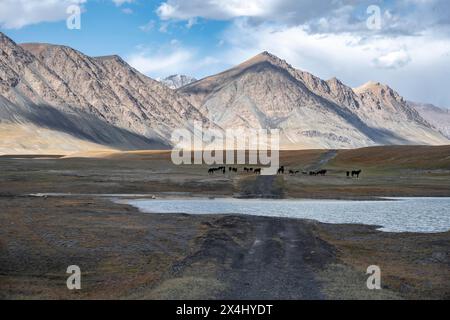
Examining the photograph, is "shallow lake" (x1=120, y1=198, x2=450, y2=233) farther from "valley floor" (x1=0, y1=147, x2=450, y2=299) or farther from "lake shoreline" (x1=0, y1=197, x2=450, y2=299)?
"lake shoreline" (x1=0, y1=197, x2=450, y2=299)

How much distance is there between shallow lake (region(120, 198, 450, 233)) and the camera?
118ft

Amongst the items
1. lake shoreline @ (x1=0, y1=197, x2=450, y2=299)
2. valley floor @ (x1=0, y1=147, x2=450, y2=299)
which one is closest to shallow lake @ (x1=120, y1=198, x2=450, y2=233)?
valley floor @ (x1=0, y1=147, x2=450, y2=299)

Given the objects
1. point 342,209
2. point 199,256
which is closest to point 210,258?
point 199,256

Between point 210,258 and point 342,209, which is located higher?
point 342,209

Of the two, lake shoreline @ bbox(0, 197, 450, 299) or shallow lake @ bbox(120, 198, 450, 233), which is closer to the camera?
lake shoreline @ bbox(0, 197, 450, 299)

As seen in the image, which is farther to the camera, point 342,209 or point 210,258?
point 342,209

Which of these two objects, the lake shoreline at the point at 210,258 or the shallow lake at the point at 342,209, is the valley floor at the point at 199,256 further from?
the shallow lake at the point at 342,209

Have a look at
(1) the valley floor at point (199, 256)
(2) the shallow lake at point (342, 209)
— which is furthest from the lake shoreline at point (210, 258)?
(2) the shallow lake at point (342, 209)

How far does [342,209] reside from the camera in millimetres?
44156

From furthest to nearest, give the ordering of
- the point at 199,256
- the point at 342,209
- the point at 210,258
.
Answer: the point at 342,209 → the point at 199,256 → the point at 210,258

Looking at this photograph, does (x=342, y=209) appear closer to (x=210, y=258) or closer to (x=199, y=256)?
(x=199, y=256)

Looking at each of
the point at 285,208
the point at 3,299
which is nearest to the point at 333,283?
the point at 3,299

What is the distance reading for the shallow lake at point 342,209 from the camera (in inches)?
1411
